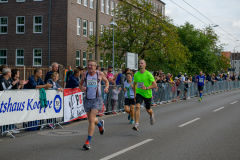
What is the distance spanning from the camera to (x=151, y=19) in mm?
37188

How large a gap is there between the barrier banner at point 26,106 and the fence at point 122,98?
0.77ft

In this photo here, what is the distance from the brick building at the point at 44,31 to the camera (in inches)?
1617

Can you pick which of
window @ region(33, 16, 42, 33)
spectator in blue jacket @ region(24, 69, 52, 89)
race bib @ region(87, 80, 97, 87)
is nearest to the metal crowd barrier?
spectator in blue jacket @ region(24, 69, 52, 89)

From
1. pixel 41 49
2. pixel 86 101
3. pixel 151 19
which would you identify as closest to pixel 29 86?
pixel 86 101

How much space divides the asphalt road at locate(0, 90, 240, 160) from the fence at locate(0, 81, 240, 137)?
0.30 metres

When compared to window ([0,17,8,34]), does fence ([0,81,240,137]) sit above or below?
below

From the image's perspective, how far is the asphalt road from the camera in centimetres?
755

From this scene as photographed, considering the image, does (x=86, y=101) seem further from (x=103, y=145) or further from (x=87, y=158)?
(x=87, y=158)

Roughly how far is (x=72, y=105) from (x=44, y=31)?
30.0 metres

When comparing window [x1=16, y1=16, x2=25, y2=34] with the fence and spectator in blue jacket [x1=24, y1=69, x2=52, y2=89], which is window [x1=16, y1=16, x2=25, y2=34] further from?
spectator in blue jacket [x1=24, y1=69, x2=52, y2=89]

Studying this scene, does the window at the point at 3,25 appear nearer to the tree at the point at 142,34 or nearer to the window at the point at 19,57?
the window at the point at 19,57

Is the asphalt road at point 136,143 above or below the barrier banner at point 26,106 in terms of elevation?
below

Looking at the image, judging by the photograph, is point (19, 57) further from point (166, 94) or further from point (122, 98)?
point (122, 98)

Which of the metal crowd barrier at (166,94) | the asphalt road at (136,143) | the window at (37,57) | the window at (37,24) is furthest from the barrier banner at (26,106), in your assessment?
the window at (37,24)
